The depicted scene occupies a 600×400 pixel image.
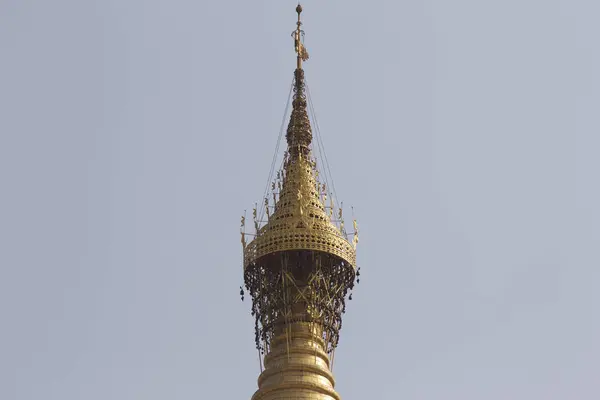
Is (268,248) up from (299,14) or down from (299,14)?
down

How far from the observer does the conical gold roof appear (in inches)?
2549

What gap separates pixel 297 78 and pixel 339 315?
1373cm

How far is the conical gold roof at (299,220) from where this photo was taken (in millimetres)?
64750

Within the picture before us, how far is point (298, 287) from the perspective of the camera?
6438 centimetres

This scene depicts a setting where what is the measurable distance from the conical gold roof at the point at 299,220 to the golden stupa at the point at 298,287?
0.16 ft

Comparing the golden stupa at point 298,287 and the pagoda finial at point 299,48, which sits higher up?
the pagoda finial at point 299,48

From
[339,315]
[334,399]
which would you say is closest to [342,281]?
[339,315]

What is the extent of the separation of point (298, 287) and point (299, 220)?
335 centimetres

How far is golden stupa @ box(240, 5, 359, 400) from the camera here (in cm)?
6194

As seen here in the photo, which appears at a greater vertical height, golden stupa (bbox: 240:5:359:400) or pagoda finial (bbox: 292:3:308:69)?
pagoda finial (bbox: 292:3:308:69)

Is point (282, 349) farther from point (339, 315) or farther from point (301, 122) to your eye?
point (301, 122)

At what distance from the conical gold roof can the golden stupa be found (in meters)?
0.05

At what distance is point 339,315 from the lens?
65062 mm

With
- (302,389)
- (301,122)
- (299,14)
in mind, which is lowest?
(302,389)
